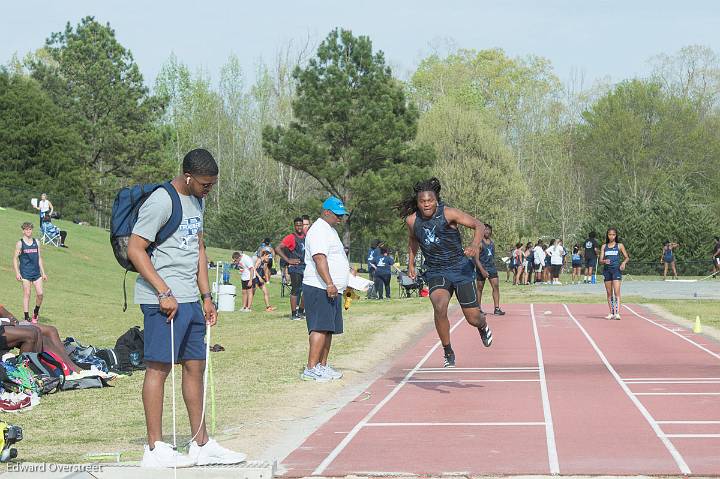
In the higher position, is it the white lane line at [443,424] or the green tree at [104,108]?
the green tree at [104,108]

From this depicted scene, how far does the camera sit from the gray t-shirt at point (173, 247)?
6.89 m

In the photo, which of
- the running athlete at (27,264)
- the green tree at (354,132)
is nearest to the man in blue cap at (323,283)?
the running athlete at (27,264)

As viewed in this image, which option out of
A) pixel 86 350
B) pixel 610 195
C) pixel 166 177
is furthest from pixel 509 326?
pixel 166 177

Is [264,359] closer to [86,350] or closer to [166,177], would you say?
[86,350]

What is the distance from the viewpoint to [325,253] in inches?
474

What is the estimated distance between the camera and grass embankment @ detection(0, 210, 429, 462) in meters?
8.56

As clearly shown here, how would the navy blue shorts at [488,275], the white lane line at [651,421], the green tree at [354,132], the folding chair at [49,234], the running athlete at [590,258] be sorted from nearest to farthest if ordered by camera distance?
the white lane line at [651,421], the navy blue shorts at [488,275], the running athlete at [590,258], the folding chair at [49,234], the green tree at [354,132]

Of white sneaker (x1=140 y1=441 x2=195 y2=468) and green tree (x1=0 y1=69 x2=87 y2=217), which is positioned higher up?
green tree (x1=0 y1=69 x2=87 y2=217)

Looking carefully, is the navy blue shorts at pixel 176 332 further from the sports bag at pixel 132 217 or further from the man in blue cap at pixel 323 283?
the man in blue cap at pixel 323 283

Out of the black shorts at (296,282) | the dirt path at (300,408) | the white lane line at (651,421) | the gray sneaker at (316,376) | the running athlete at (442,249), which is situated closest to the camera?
the white lane line at (651,421)

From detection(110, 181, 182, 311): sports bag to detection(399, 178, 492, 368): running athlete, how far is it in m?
4.52

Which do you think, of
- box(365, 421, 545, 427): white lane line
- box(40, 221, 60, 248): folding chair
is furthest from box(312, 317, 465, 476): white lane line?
box(40, 221, 60, 248): folding chair

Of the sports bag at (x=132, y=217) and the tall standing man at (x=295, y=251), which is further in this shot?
the tall standing man at (x=295, y=251)

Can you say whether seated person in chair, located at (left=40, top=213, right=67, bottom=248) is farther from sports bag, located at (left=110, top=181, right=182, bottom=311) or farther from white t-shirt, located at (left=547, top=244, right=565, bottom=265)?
sports bag, located at (left=110, top=181, right=182, bottom=311)
